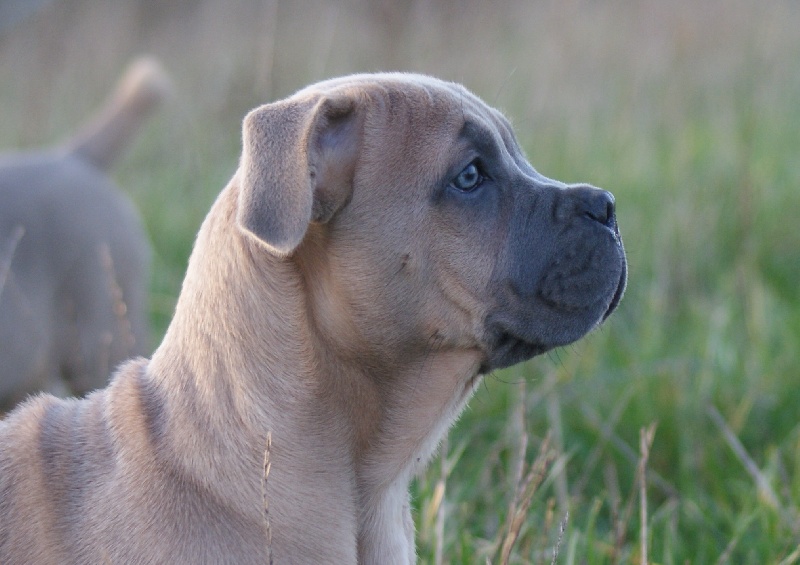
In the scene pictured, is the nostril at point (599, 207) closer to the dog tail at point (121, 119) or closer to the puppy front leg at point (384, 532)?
the puppy front leg at point (384, 532)

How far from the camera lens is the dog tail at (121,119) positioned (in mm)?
5891

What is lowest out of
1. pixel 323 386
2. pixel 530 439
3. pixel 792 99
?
pixel 530 439

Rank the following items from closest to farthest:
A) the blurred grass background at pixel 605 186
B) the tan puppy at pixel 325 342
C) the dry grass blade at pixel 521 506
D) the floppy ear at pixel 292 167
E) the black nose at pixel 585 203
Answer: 1. the floppy ear at pixel 292 167
2. the tan puppy at pixel 325 342
3. the dry grass blade at pixel 521 506
4. the black nose at pixel 585 203
5. the blurred grass background at pixel 605 186

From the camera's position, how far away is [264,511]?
2.14 metres

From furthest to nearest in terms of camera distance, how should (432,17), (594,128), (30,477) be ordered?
(432,17)
(594,128)
(30,477)

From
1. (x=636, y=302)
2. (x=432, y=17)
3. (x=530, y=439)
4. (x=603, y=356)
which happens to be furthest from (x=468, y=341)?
(x=432, y=17)

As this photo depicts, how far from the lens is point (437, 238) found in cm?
260

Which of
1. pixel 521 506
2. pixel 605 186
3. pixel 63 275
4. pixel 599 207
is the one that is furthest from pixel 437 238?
pixel 605 186

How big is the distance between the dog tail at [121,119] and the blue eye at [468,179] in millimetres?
3739

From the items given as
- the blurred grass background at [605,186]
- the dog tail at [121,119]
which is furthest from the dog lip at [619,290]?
the dog tail at [121,119]

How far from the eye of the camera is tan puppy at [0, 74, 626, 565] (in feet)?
7.59

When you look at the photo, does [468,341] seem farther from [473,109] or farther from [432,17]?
[432,17]

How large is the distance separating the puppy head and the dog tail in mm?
3461

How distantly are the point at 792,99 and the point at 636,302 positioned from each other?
140 inches
